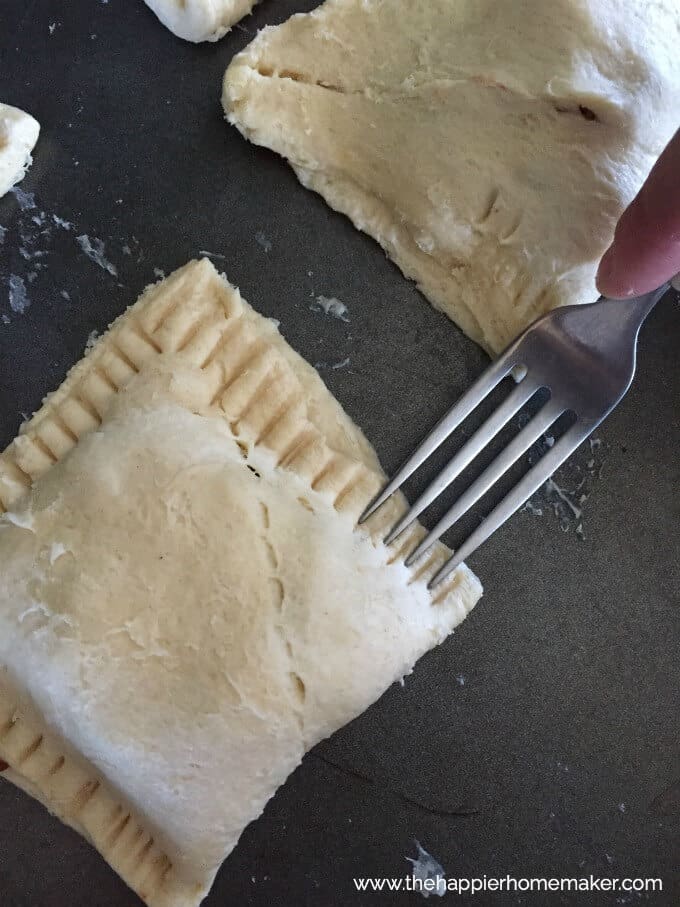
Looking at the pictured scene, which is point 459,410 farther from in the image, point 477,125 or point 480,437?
point 477,125

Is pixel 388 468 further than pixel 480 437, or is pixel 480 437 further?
pixel 388 468

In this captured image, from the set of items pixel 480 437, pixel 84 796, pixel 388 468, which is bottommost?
pixel 84 796

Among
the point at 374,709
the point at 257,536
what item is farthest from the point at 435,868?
the point at 257,536

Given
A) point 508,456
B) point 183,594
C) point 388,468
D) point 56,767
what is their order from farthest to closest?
point 388,468 < point 508,456 < point 56,767 < point 183,594

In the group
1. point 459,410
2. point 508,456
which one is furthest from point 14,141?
point 508,456

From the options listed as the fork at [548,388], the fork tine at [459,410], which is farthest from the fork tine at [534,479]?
the fork tine at [459,410]

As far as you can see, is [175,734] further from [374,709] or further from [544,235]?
[544,235]

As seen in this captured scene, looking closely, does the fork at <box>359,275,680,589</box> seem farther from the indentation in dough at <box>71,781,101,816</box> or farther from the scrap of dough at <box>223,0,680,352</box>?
the indentation in dough at <box>71,781,101,816</box>
